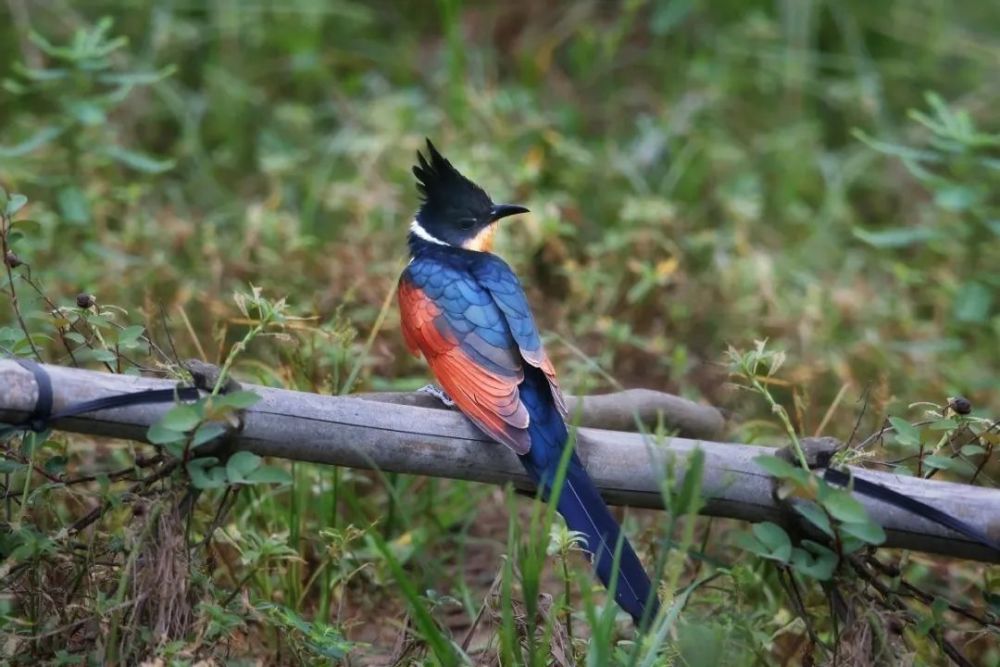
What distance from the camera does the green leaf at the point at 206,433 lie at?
7.75 ft

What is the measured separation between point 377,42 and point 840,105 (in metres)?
2.48

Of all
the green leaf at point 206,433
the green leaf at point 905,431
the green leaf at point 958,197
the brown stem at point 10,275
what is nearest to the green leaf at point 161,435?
the green leaf at point 206,433

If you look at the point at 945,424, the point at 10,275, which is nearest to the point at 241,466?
the point at 10,275

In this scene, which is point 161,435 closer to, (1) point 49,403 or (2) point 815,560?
(1) point 49,403

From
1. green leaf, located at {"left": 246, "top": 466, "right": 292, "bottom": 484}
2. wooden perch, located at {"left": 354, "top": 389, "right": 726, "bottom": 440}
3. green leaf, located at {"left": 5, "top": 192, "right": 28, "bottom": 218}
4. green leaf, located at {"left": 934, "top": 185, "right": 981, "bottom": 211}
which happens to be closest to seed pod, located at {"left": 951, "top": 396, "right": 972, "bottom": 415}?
wooden perch, located at {"left": 354, "top": 389, "right": 726, "bottom": 440}

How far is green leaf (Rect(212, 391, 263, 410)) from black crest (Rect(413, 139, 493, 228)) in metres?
1.51

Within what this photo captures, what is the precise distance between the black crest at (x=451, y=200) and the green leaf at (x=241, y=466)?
1.49 m

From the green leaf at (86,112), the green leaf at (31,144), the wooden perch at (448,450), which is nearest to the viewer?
the wooden perch at (448,450)

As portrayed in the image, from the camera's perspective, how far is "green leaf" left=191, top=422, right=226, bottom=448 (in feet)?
7.75

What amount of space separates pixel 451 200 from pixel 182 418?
164 cm

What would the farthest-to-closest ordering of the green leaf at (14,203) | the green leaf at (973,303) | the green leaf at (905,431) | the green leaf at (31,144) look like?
the green leaf at (973,303) < the green leaf at (31,144) < the green leaf at (14,203) < the green leaf at (905,431)

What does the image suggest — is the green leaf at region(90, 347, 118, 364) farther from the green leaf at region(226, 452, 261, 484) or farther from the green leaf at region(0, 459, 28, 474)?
the green leaf at region(226, 452, 261, 484)

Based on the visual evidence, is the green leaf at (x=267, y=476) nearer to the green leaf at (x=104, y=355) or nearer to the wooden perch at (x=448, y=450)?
the wooden perch at (x=448, y=450)

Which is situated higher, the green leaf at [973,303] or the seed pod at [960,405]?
the seed pod at [960,405]
